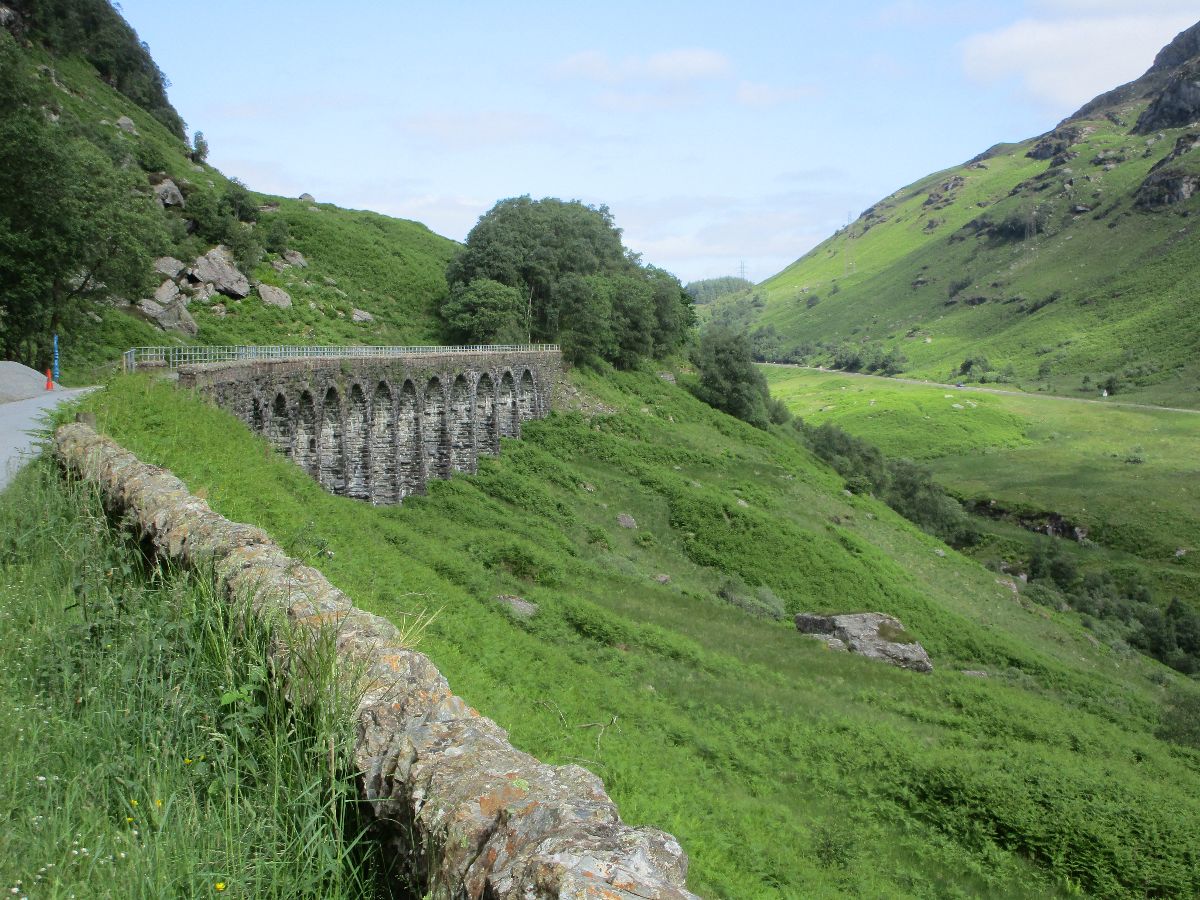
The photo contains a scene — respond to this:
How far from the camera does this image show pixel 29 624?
7984 millimetres

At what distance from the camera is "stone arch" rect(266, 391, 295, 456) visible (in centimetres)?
2860

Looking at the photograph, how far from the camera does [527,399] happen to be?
54.3 meters

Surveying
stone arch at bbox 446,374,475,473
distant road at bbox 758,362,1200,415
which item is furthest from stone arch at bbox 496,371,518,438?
distant road at bbox 758,362,1200,415

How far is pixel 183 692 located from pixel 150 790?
1.16 metres

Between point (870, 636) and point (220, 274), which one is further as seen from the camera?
point (220, 274)

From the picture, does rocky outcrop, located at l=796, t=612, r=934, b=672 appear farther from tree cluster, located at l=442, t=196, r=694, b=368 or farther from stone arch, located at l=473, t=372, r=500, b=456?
tree cluster, located at l=442, t=196, r=694, b=368

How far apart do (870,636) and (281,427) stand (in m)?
26.3

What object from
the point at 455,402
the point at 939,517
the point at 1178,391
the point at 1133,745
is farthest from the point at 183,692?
the point at 1178,391

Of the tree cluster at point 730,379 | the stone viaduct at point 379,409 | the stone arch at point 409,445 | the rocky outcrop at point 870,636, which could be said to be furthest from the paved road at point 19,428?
the tree cluster at point 730,379

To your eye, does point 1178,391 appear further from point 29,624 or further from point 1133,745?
point 29,624

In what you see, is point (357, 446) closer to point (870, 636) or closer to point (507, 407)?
point (507, 407)

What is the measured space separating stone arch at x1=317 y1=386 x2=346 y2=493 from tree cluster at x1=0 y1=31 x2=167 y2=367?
10.6 m

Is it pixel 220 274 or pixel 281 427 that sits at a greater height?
pixel 220 274

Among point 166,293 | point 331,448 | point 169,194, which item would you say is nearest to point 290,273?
point 169,194
